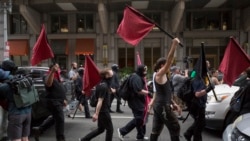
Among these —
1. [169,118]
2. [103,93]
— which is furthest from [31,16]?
[169,118]

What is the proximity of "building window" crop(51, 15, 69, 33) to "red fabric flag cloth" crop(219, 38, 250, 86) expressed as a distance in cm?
2224

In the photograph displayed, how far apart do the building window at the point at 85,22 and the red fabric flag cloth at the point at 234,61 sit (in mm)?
21649

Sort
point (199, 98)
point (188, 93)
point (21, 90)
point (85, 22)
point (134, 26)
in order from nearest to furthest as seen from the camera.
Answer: point (21, 90) < point (134, 26) < point (199, 98) < point (188, 93) < point (85, 22)

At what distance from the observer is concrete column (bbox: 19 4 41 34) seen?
24.7m

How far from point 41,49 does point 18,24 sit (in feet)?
72.4

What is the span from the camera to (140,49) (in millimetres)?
27516

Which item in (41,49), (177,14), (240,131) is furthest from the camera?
(177,14)

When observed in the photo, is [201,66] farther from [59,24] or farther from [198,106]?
[59,24]

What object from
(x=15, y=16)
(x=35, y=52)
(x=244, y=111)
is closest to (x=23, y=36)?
(x=15, y=16)

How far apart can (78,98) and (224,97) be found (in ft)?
16.2

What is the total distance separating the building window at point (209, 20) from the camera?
2759cm

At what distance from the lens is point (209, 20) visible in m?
27.8

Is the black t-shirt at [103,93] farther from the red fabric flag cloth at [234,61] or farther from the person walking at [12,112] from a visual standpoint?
the red fabric flag cloth at [234,61]

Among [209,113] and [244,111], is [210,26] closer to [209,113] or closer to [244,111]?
[209,113]
